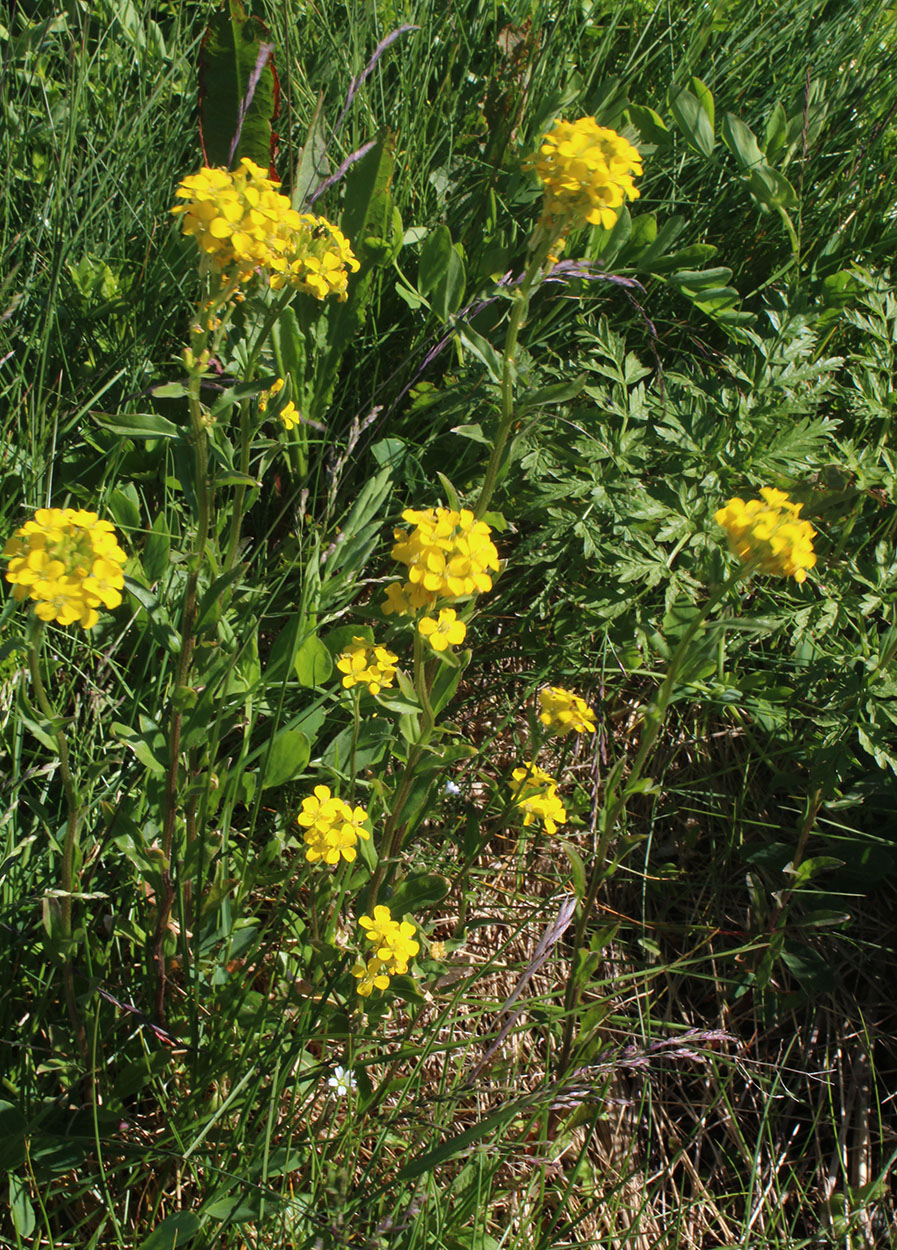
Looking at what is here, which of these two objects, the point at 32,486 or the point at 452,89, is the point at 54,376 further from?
the point at 452,89

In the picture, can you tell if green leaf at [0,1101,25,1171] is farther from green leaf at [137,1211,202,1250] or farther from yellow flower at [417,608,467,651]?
yellow flower at [417,608,467,651]

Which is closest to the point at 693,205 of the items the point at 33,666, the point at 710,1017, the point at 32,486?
the point at 32,486

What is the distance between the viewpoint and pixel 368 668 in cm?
154

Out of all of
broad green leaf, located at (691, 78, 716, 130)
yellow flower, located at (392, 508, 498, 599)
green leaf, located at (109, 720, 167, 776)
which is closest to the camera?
yellow flower, located at (392, 508, 498, 599)

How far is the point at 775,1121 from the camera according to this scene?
1.83 m

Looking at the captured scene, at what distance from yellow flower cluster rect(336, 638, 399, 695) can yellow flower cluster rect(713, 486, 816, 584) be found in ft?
1.79

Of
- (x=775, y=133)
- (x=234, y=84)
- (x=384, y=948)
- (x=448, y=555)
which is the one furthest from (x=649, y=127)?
(x=384, y=948)

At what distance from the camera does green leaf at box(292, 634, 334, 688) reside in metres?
1.78

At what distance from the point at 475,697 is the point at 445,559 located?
3.06ft

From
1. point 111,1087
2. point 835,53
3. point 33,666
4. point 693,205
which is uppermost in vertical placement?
point 835,53

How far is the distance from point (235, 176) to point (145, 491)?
101cm

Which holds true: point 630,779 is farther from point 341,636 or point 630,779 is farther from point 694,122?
point 694,122

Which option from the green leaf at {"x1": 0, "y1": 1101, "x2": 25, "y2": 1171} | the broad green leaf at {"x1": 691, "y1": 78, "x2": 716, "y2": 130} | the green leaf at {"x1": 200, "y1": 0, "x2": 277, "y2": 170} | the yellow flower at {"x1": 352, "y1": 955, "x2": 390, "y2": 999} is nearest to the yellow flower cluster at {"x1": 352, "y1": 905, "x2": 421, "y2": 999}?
the yellow flower at {"x1": 352, "y1": 955, "x2": 390, "y2": 999}

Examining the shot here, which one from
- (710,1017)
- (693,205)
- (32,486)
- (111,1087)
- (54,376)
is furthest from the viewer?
(693,205)
